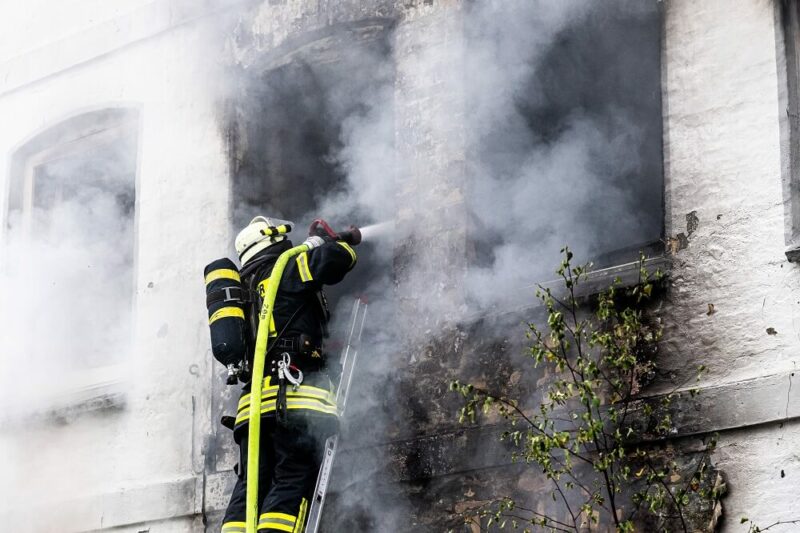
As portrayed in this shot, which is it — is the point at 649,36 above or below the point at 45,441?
above

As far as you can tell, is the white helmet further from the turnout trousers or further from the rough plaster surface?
the rough plaster surface

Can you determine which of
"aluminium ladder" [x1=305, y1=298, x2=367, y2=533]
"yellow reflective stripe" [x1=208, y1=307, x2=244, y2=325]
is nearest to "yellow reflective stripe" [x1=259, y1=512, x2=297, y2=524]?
"aluminium ladder" [x1=305, y1=298, x2=367, y2=533]

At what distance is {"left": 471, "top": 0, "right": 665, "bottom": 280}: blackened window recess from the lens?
8203 mm

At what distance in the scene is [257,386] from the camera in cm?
770

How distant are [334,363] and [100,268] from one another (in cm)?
306

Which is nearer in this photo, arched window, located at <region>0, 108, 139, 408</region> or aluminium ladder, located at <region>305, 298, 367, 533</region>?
aluminium ladder, located at <region>305, 298, 367, 533</region>

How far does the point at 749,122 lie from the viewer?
733 centimetres

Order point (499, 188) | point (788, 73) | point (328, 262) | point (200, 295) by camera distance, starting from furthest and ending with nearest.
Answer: point (200, 295), point (499, 188), point (328, 262), point (788, 73)

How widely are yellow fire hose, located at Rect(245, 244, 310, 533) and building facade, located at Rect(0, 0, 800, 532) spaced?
0.71 metres

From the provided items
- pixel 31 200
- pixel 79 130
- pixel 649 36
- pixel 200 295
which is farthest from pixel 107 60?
pixel 649 36

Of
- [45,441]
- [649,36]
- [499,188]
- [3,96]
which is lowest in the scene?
[45,441]

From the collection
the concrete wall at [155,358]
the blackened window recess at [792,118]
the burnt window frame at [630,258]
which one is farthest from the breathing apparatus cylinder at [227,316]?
the blackened window recess at [792,118]

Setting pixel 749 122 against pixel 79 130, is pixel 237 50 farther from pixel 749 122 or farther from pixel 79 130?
pixel 749 122

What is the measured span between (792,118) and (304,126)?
145 inches
